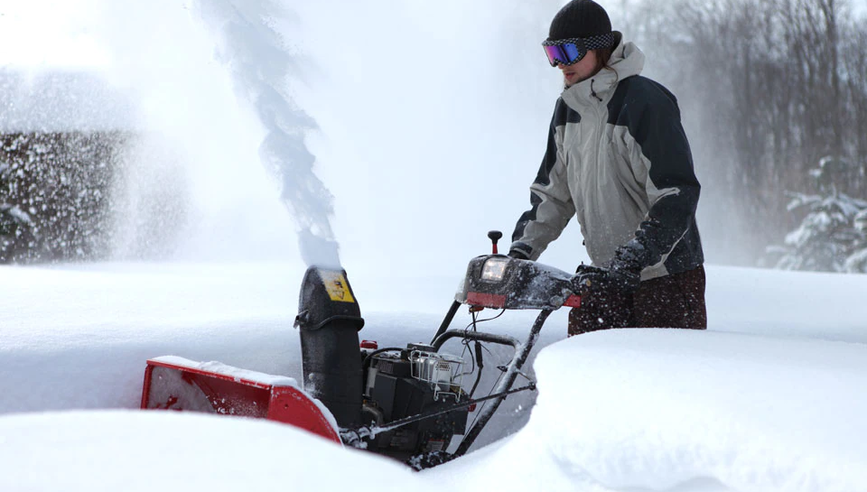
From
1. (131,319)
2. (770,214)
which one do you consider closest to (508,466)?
(131,319)

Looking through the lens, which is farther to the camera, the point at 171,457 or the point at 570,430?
the point at 570,430

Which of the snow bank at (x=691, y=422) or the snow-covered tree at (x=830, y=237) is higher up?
the snow-covered tree at (x=830, y=237)

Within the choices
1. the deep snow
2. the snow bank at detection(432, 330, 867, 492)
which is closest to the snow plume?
the deep snow

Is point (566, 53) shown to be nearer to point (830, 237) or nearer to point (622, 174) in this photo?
point (622, 174)

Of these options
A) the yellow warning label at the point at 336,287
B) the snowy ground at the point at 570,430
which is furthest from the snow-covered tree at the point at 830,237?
the snowy ground at the point at 570,430

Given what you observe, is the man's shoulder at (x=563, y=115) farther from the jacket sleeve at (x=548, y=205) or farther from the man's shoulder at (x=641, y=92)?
the man's shoulder at (x=641, y=92)

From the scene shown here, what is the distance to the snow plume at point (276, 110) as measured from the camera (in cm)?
287

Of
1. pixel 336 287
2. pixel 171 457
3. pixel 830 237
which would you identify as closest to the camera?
pixel 171 457

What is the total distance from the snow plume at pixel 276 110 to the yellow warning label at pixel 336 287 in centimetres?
22

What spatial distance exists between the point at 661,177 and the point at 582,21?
49cm

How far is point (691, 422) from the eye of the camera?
0.91 m

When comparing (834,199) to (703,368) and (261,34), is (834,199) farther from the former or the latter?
(703,368)

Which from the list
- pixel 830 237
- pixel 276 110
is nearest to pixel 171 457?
pixel 276 110

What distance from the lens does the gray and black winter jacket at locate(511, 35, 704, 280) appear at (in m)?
1.97
